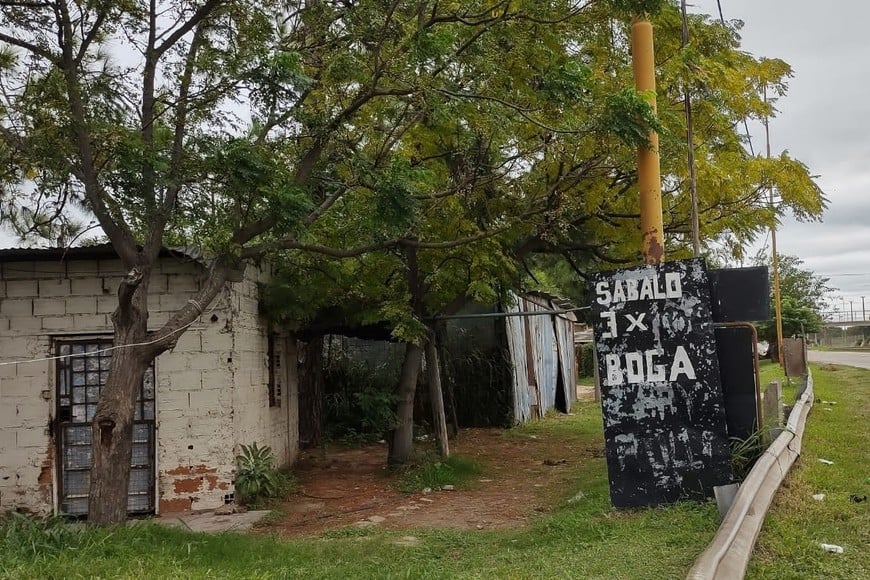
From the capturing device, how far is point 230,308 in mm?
10125

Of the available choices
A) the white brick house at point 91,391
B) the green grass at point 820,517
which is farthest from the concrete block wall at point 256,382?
the green grass at point 820,517

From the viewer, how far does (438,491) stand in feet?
34.7

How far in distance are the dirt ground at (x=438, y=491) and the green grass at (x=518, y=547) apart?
599 millimetres

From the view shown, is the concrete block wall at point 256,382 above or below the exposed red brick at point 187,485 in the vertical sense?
above

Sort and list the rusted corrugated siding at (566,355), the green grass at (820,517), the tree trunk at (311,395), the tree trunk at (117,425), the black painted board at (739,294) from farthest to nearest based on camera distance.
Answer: the rusted corrugated siding at (566,355) < the tree trunk at (311,395) < the tree trunk at (117,425) < the black painted board at (739,294) < the green grass at (820,517)

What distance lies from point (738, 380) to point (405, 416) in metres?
5.87

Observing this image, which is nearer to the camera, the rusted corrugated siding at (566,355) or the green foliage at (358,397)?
the green foliage at (358,397)

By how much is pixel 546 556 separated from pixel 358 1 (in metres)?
5.90

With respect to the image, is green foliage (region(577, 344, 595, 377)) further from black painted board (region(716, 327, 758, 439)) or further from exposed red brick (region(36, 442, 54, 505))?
black painted board (region(716, 327, 758, 439))

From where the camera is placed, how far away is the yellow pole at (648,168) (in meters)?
7.33

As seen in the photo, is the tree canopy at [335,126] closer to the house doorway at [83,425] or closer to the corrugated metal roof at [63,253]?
the corrugated metal roof at [63,253]

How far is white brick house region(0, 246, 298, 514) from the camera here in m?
9.77

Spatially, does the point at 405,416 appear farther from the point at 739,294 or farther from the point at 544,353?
the point at 544,353

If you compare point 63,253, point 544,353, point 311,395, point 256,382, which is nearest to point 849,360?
point 544,353
